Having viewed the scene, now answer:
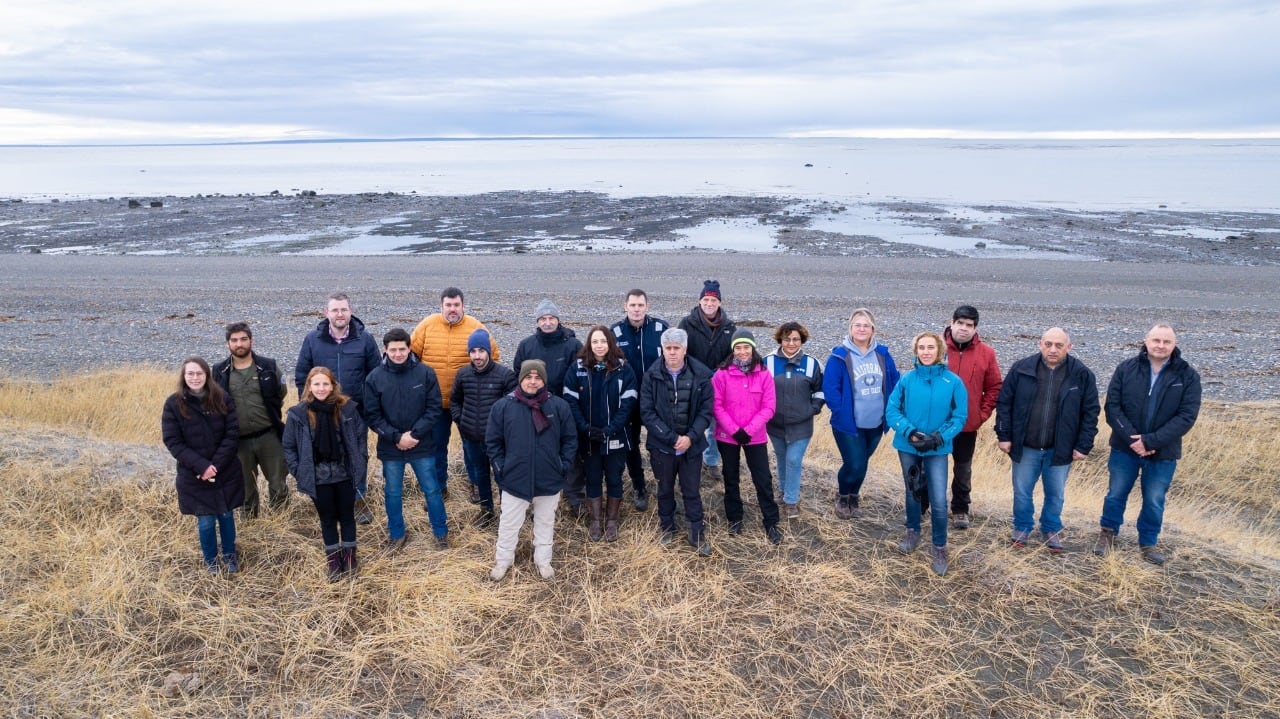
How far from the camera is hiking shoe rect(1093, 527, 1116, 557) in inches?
245

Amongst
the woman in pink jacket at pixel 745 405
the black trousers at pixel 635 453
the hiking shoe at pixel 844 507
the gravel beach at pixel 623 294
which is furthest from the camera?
the gravel beach at pixel 623 294

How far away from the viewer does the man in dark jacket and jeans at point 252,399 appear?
6.09 metres

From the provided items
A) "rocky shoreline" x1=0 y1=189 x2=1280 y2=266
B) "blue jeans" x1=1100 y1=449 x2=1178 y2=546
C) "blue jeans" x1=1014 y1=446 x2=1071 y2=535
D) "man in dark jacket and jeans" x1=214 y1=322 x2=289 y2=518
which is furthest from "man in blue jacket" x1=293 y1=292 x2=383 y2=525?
"rocky shoreline" x1=0 y1=189 x2=1280 y2=266

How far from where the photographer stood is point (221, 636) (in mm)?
5180

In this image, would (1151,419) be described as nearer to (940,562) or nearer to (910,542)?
(940,562)

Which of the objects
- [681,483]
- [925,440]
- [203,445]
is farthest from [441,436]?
[925,440]

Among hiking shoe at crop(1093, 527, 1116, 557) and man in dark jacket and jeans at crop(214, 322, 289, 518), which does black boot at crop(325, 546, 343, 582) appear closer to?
man in dark jacket and jeans at crop(214, 322, 289, 518)

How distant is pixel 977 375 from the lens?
21.2 ft

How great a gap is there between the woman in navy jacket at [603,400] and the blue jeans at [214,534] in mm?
2770

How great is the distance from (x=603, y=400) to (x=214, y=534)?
10.3 feet

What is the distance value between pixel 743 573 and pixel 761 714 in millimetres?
1495

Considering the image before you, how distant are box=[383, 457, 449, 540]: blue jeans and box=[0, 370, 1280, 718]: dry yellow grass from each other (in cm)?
23

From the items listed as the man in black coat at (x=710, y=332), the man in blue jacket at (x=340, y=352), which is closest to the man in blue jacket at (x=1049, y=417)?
the man in black coat at (x=710, y=332)

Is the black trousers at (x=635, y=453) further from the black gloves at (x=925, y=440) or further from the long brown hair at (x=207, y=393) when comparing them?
the long brown hair at (x=207, y=393)
